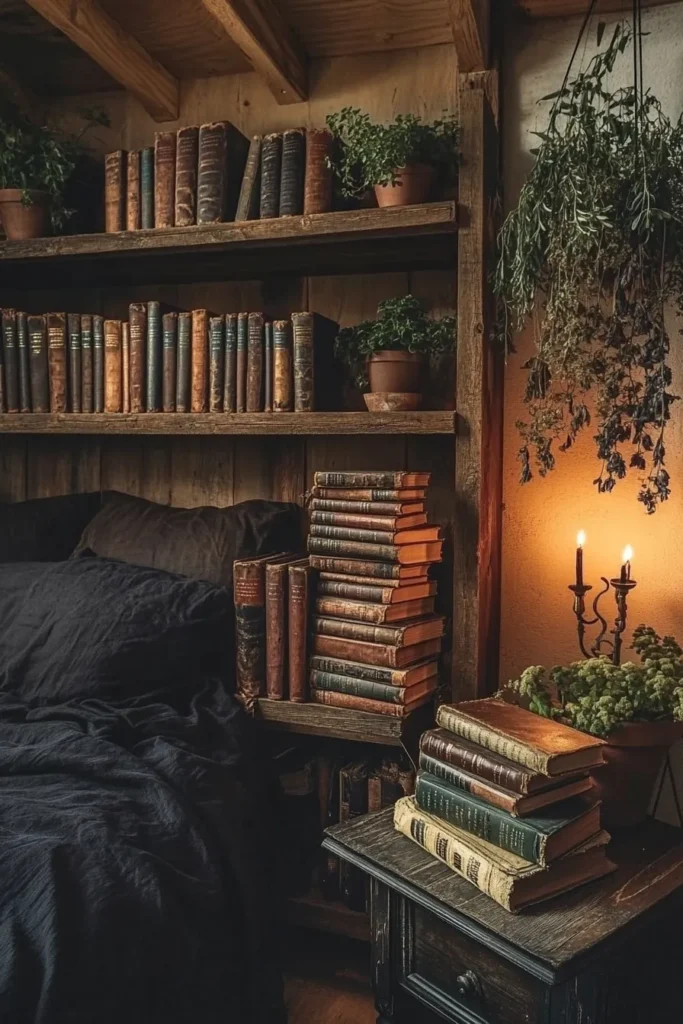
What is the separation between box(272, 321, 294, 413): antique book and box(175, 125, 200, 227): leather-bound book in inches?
12.8

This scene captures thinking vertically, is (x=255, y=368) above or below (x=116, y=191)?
below

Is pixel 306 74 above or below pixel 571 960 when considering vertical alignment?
above

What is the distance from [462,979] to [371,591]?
0.72 m

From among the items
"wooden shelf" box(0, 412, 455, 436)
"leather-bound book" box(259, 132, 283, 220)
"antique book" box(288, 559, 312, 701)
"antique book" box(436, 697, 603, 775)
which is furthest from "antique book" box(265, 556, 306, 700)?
"leather-bound book" box(259, 132, 283, 220)

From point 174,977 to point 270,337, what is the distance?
124cm

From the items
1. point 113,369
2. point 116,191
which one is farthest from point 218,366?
point 116,191

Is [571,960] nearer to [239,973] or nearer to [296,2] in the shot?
[239,973]

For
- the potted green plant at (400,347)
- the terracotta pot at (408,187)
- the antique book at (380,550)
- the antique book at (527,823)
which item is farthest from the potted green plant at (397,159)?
the antique book at (527,823)

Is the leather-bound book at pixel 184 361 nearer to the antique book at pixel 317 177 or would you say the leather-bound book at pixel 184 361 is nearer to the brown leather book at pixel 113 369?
the brown leather book at pixel 113 369

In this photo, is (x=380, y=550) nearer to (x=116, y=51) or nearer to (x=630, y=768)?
(x=630, y=768)

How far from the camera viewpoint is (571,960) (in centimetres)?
106

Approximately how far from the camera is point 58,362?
2031mm

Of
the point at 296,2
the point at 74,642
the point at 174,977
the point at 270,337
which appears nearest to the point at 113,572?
the point at 74,642

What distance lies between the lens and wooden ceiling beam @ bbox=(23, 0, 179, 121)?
6.01ft
